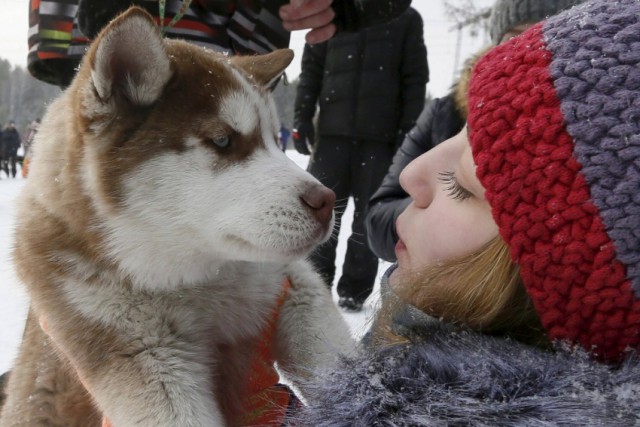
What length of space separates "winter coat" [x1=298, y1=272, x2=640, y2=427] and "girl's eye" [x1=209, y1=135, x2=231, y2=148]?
0.82m

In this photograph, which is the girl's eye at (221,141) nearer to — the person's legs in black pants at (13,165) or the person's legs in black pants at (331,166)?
the person's legs in black pants at (331,166)

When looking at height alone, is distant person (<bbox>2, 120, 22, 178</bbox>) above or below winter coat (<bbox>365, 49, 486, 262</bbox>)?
below

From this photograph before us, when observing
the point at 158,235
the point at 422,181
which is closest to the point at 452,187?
the point at 422,181

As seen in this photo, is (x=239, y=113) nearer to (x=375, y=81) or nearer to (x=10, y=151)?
(x=375, y=81)

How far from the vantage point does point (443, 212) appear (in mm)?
1313

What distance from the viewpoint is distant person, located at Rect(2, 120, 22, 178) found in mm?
17420

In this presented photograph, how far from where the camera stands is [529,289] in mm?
1014

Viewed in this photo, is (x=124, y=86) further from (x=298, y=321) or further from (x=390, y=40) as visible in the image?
(x=390, y=40)

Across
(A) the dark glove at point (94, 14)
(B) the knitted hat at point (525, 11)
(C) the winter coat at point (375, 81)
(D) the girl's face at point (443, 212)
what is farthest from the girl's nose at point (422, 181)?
(C) the winter coat at point (375, 81)

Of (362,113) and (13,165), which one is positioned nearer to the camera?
(362,113)

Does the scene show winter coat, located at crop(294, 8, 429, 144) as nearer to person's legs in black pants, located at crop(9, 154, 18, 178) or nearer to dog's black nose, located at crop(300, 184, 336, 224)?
dog's black nose, located at crop(300, 184, 336, 224)

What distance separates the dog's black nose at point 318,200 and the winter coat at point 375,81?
9.80ft

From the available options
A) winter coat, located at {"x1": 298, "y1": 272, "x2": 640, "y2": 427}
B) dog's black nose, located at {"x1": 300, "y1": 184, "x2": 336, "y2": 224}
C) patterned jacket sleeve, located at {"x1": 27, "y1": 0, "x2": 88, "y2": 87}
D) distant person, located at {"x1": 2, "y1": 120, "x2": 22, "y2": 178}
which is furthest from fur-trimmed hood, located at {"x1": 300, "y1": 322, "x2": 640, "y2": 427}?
distant person, located at {"x1": 2, "y1": 120, "x2": 22, "y2": 178}

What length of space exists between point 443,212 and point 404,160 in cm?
172
